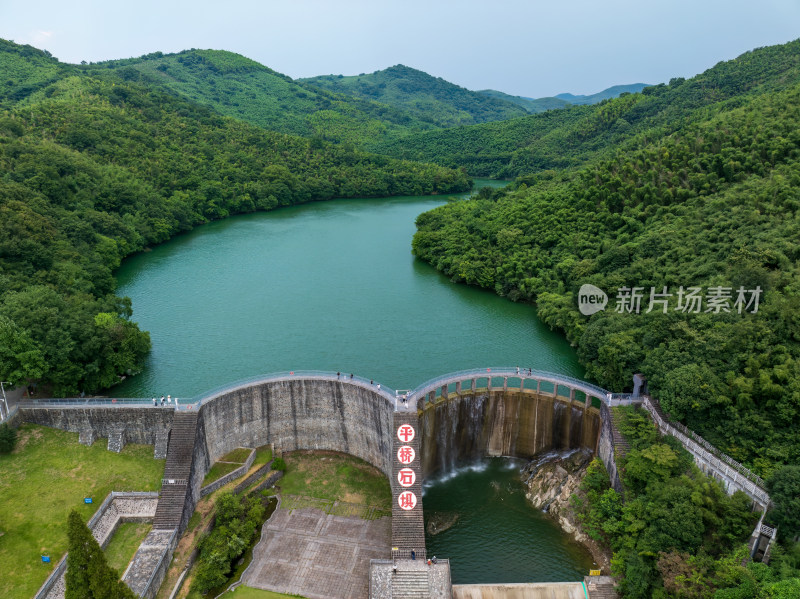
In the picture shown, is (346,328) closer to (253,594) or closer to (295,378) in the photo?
(295,378)

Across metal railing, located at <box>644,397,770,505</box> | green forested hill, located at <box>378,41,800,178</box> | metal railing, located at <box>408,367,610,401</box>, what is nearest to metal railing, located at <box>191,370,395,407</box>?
metal railing, located at <box>408,367,610,401</box>

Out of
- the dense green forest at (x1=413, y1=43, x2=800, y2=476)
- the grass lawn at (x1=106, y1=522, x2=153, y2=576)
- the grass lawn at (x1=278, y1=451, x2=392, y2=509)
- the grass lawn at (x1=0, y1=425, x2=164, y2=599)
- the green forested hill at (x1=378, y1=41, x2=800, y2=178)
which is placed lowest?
the grass lawn at (x1=278, y1=451, x2=392, y2=509)

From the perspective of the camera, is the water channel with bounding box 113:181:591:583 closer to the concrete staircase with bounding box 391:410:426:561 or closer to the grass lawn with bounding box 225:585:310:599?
the concrete staircase with bounding box 391:410:426:561

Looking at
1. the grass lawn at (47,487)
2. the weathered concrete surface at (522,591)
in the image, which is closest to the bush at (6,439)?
the grass lawn at (47,487)

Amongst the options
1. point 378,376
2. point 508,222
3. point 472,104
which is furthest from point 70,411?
point 472,104

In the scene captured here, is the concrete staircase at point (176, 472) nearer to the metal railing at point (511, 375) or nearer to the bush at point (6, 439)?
the bush at point (6, 439)

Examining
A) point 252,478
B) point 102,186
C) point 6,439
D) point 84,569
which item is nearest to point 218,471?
point 252,478

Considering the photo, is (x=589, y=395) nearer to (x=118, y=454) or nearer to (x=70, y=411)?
(x=118, y=454)

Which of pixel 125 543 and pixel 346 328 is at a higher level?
pixel 346 328
